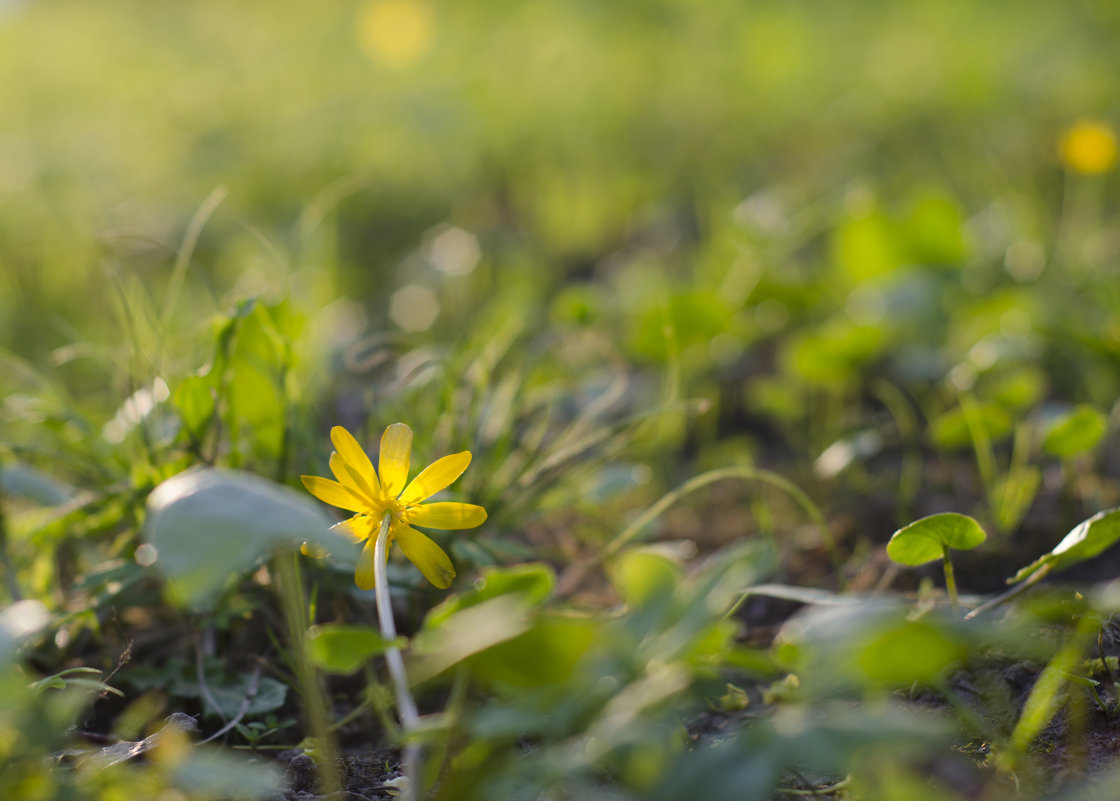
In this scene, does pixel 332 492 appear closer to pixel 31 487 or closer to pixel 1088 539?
pixel 31 487

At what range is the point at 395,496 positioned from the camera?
870 mm

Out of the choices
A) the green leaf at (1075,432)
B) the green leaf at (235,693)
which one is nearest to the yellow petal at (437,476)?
the green leaf at (235,693)

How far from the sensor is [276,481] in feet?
3.77

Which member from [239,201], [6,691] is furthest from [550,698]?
[239,201]

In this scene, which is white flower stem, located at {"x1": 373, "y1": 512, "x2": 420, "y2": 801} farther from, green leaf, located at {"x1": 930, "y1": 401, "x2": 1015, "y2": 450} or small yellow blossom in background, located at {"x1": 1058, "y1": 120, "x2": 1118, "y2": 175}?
small yellow blossom in background, located at {"x1": 1058, "y1": 120, "x2": 1118, "y2": 175}

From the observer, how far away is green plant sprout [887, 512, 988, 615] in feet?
2.78

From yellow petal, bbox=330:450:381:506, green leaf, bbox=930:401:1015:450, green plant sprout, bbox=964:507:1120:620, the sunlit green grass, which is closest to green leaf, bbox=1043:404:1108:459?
the sunlit green grass

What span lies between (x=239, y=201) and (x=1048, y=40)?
11.5ft

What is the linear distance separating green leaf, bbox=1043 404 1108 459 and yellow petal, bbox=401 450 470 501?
2.75ft

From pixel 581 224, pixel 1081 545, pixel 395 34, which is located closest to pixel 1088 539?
pixel 1081 545

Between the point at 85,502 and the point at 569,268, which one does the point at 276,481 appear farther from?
the point at 569,268

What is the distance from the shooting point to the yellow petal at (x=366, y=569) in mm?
833

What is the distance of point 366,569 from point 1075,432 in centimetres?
96

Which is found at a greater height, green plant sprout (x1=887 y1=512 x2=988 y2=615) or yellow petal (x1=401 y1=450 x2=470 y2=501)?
yellow petal (x1=401 y1=450 x2=470 y2=501)
